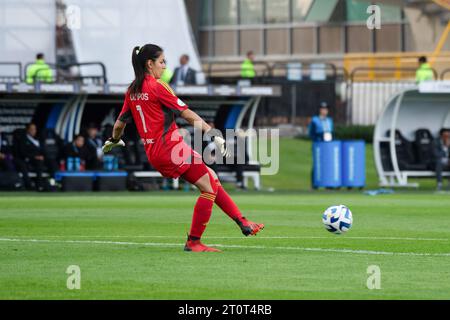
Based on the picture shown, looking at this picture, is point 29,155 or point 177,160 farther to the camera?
A: point 29,155

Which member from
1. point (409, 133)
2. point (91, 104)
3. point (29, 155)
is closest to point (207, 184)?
point (29, 155)

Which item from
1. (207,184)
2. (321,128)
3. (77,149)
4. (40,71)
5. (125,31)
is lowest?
(77,149)

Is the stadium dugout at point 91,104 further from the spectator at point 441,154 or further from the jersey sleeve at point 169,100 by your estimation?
the jersey sleeve at point 169,100

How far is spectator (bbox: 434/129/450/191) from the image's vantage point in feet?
107

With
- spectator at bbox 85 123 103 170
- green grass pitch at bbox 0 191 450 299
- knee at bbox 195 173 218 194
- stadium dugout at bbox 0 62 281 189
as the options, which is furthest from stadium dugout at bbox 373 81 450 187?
knee at bbox 195 173 218 194

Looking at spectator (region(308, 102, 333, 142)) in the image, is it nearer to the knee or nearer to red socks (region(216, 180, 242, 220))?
red socks (region(216, 180, 242, 220))

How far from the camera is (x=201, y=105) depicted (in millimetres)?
35281

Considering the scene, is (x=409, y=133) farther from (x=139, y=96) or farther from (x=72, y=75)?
(x=139, y=96)

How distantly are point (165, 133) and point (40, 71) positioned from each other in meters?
20.9

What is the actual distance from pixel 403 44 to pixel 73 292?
44.9 meters

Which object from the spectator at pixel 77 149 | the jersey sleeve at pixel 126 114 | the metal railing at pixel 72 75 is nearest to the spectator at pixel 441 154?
the metal railing at pixel 72 75

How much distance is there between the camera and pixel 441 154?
108 ft

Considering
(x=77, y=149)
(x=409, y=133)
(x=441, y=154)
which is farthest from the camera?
(x=409, y=133)

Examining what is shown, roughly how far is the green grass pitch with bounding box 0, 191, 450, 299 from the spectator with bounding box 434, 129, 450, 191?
393 inches
